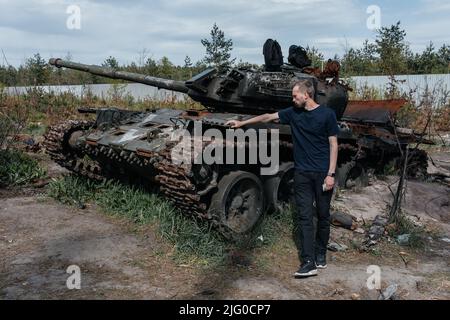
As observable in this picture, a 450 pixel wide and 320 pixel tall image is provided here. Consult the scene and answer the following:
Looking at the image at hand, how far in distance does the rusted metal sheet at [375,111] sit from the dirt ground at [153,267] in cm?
246

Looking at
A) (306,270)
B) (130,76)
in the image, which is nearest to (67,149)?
(130,76)

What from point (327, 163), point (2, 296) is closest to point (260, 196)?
point (327, 163)

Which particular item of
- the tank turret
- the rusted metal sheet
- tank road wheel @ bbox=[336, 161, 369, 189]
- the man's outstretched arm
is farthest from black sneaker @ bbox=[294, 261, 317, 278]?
the rusted metal sheet

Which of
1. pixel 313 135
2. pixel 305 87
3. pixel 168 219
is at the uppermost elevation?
pixel 305 87

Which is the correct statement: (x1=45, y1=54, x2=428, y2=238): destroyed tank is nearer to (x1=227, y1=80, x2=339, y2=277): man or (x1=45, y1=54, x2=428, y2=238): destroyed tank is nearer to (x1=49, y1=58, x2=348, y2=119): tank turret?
(x1=49, y1=58, x2=348, y2=119): tank turret

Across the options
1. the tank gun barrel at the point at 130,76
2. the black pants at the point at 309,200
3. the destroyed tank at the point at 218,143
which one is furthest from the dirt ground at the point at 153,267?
the tank gun barrel at the point at 130,76

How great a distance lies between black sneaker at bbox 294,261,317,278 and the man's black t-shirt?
97cm

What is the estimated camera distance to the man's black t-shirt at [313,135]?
15.9 feet

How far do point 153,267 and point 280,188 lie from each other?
8.39 feet

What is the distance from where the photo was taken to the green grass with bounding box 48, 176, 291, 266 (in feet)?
18.5

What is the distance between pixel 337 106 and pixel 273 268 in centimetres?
359

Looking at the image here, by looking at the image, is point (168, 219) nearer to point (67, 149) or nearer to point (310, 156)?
point (310, 156)

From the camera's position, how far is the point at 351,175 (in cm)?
881

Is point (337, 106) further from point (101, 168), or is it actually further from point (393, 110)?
point (101, 168)
